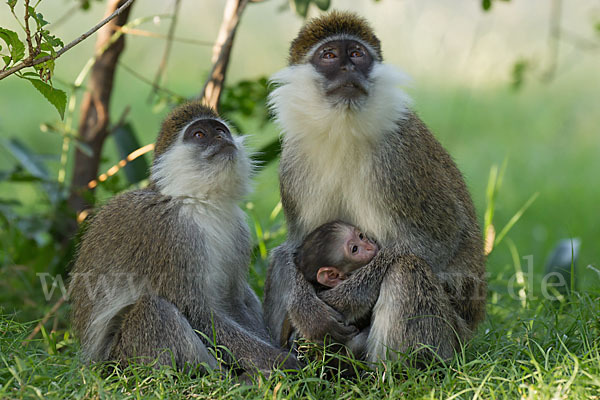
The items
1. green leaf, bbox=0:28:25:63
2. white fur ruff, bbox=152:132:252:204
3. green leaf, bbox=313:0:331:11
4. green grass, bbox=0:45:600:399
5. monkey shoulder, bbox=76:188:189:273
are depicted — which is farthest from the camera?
green leaf, bbox=313:0:331:11

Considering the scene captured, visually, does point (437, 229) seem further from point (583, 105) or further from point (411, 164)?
point (583, 105)

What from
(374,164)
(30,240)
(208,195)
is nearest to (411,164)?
(374,164)

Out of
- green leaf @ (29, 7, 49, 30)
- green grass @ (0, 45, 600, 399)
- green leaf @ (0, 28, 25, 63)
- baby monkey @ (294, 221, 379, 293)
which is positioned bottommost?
green grass @ (0, 45, 600, 399)

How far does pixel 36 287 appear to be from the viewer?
6.54 metres

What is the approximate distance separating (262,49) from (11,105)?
4.20 metres

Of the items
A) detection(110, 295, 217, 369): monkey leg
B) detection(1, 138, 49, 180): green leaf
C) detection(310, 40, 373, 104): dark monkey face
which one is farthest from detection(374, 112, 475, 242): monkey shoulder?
detection(1, 138, 49, 180): green leaf

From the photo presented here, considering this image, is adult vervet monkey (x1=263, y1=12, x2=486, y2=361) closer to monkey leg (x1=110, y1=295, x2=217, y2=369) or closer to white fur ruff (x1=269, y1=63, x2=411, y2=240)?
white fur ruff (x1=269, y1=63, x2=411, y2=240)

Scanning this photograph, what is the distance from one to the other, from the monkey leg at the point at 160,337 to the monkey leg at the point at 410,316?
98 centimetres

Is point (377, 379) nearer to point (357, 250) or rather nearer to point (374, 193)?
point (357, 250)

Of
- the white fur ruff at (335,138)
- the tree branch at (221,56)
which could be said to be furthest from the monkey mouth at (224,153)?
the tree branch at (221,56)

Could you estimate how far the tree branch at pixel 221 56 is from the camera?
232 inches

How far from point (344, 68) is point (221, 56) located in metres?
2.00

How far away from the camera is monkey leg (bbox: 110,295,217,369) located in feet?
13.8

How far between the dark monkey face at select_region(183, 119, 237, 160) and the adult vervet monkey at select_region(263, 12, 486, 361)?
353mm
